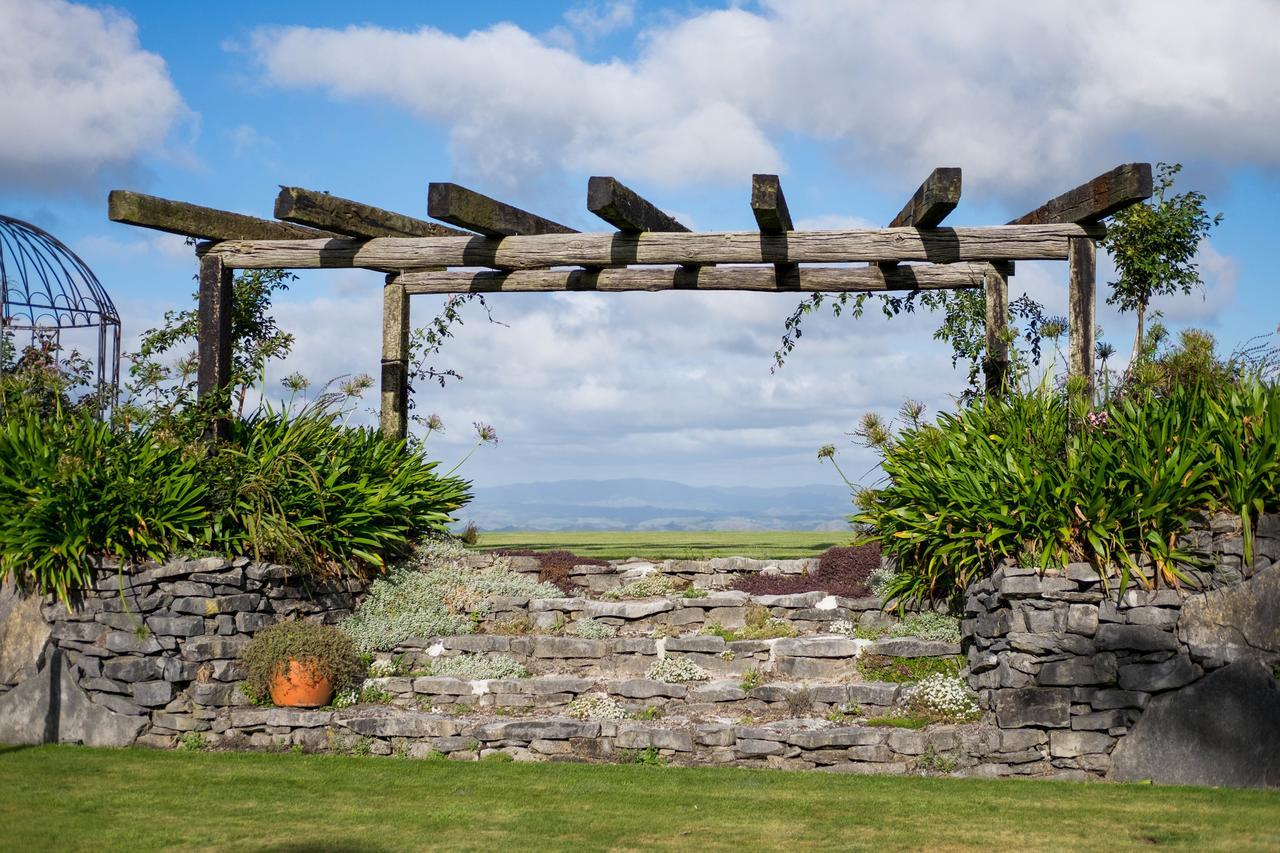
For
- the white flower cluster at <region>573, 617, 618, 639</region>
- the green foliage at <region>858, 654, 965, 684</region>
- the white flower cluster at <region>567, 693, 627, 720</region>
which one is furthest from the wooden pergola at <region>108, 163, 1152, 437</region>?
the white flower cluster at <region>567, 693, 627, 720</region>

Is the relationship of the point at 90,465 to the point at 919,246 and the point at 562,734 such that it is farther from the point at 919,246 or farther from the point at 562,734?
the point at 919,246

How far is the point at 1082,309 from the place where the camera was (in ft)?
32.4

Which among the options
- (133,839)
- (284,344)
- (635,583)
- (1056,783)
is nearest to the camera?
(133,839)

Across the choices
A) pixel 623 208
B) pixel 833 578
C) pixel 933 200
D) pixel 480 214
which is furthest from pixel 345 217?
pixel 833 578

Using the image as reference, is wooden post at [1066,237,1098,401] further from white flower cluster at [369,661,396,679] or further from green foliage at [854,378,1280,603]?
white flower cluster at [369,661,396,679]

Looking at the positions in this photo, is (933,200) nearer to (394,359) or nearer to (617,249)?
(617,249)

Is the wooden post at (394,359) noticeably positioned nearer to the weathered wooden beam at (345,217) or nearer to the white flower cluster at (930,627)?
the weathered wooden beam at (345,217)

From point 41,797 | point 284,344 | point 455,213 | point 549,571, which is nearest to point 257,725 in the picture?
point 41,797

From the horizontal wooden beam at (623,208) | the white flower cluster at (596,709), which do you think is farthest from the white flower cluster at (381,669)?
the horizontal wooden beam at (623,208)

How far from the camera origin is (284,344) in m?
14.6

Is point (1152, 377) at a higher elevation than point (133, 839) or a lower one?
higher

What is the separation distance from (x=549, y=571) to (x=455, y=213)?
418cm

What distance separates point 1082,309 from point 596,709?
208 inches

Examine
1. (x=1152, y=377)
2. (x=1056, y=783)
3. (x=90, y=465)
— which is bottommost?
(x=1056, y=783)
